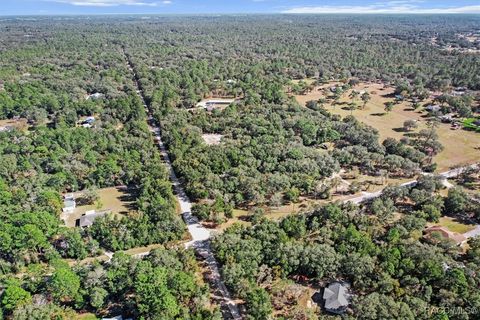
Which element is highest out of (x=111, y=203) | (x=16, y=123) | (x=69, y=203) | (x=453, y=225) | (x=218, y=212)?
(x=16, y=123)

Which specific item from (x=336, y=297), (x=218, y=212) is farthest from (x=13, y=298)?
(x=336, y=297)

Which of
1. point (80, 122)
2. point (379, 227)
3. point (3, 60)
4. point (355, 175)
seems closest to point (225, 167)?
point (355, 175)

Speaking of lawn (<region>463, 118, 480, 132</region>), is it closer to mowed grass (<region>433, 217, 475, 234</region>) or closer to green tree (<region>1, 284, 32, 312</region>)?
mowed grass (<region>433, 217, 475, 234</region>)

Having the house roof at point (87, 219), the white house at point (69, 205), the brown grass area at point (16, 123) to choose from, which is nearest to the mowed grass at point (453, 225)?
the house roof at point (87, 219)

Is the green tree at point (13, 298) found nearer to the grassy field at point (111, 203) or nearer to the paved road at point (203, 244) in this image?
the paved road at point (203, 244)

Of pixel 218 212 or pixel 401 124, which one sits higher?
pixel 218 212

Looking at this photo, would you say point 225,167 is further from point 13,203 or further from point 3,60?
point 3,60

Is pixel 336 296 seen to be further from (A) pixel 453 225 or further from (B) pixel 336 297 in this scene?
(A) pixel 453 225
